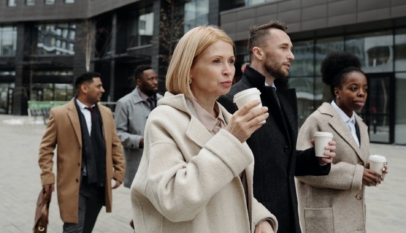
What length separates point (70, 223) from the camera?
4344 mm

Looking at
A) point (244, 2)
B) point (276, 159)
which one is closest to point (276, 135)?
point (276, 159)

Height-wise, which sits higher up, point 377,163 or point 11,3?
point 11,3

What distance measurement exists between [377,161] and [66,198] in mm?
3040

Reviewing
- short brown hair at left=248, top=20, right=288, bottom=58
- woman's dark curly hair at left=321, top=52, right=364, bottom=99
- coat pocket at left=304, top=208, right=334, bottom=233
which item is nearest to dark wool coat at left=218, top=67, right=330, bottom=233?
short brown hair at left=248, top=20, right=288, bottom=58

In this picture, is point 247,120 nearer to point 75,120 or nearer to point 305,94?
point 75,120

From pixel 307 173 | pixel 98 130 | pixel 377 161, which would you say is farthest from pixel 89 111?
pixel 377 161

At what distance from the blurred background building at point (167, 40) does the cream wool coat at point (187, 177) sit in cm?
1647

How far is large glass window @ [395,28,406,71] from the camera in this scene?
16.9 m

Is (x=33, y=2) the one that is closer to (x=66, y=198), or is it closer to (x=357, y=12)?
(x=357, y=12)

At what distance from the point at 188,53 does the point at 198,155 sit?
0.50 metres

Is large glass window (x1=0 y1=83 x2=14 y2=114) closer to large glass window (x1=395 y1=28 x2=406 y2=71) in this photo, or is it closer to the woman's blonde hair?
large glass window (x1=395 y1=28 x2=406 y2=71)

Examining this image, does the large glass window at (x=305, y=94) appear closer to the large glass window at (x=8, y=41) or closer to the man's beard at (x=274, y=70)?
the man's beard at (x=274, y=70)

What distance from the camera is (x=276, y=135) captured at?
2.54 meters

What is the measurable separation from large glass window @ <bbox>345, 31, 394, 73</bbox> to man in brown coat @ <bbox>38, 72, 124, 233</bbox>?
15.6 metres
